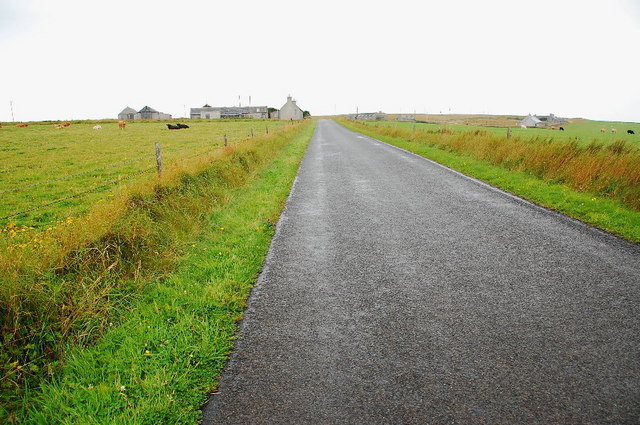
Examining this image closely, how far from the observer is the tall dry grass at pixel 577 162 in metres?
9.32

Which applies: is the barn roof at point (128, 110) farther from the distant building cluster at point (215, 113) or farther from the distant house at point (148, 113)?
the distant house at point (148, 113)

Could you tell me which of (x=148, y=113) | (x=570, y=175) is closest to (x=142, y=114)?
(x=148, y=113)

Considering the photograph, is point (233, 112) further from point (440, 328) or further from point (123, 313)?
point (440, 328)

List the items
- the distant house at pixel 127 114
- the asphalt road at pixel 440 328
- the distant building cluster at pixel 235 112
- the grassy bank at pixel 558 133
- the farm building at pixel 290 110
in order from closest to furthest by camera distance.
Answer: the asphalt road at pixel 440 328 → the grassy bank at pixel 558 133 → the farm building at pixel 290 110 → the distant house at pixel 127 114 → the distant building cluster at pixel 235 112

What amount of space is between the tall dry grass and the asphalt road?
352 centimetres

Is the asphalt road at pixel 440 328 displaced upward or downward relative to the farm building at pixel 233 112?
downward

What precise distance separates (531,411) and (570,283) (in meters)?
2.71

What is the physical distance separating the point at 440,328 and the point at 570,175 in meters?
9.63

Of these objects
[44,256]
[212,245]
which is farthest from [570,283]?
[44,256]

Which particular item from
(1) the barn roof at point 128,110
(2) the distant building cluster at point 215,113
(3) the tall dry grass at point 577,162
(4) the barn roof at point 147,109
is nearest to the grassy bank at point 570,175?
(3) the tall dry grass at point 577,162

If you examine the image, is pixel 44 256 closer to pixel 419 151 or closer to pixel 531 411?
pixel 531 411

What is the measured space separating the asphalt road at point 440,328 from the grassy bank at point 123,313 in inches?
14.5

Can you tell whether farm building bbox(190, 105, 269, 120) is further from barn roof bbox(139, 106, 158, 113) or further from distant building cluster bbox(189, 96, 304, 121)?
barn roof bbox(139, 106, 158, 113)

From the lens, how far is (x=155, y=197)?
729cm
